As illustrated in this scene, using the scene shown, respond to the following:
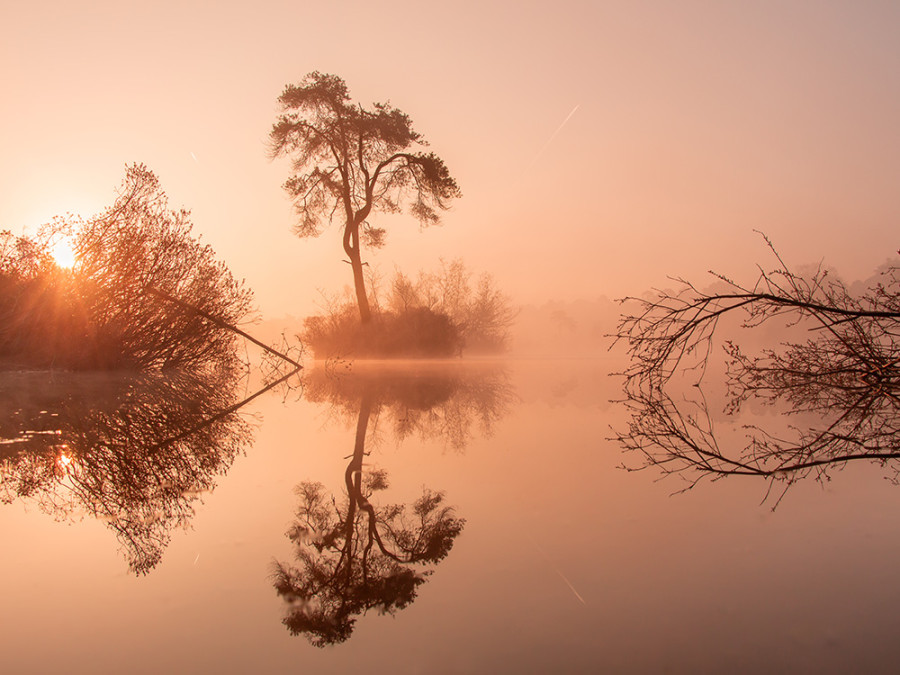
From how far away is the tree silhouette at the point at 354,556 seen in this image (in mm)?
1433

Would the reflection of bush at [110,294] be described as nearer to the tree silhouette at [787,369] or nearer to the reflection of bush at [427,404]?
the reflection of bush at [427,404]

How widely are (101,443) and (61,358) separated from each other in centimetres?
770

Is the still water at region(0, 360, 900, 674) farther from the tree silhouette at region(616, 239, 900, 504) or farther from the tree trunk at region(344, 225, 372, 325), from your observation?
the tree trunk at region(344, 225, 372, 325)

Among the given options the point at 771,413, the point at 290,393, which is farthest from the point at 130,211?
the point at 771,413

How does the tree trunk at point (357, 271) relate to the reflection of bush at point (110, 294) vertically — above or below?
above

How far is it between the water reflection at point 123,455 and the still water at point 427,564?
0.07ft

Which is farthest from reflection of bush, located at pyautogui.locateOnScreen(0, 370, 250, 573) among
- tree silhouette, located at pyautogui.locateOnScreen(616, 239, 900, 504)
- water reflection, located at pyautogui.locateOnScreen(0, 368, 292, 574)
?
tree silhouette, located at pyautogui.locateOnScreen(616, 239, 900, 504)

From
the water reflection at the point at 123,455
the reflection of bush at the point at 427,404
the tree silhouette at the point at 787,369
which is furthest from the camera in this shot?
the reflection of bush at the point at 427,404

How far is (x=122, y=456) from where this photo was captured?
3.23 metres

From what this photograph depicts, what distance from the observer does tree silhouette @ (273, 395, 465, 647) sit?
4.70 ft

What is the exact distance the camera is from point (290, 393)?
27.0ft

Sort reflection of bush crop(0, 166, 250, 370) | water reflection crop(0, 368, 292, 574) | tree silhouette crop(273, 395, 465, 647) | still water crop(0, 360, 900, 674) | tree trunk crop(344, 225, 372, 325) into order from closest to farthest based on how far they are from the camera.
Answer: still water crop(0, 360, 900, 674) < tree silhouette crop(273, 395, 465, 647) < water reflection crop(0, 368, 292, 574) < reflection of bush crop(0, 166, 250, 370) < tree trunk crop(344, 225, 372, 325)

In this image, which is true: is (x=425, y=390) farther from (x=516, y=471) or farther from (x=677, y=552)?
(x=677, y=552)

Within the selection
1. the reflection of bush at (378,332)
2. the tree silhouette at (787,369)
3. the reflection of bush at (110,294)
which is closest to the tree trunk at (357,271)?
the reflection of bush at (378,332)
